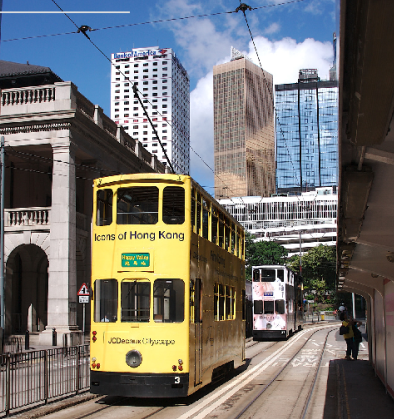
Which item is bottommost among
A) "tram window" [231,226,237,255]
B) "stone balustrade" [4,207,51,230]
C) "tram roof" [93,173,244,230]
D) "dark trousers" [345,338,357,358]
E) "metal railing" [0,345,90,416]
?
"dark trousers" [345,338,357,358]

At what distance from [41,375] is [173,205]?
4529mm

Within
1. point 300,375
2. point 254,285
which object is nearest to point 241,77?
point 254,285

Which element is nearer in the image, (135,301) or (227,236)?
(135,301)

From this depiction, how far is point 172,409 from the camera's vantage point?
444 inches

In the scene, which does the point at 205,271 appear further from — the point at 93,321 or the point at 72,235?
the point at 72,235

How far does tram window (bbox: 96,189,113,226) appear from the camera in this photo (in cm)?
1180

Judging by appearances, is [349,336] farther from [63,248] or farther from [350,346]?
[63,248]

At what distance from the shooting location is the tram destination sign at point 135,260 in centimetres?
1130

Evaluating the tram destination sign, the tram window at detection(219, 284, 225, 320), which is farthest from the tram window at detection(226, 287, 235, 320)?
the tram destination sign

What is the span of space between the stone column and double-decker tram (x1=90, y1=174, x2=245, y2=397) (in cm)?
1292

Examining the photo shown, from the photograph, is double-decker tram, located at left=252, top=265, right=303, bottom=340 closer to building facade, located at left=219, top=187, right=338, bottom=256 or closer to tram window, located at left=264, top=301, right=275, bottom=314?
tram window, located at left=264, top=301, right=275, bottom=314

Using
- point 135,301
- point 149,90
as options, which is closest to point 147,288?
point 135,301

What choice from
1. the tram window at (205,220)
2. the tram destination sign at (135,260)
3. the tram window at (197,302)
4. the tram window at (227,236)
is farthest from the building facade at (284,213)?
the tram destination sign at (135,260)

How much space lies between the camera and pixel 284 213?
165m
